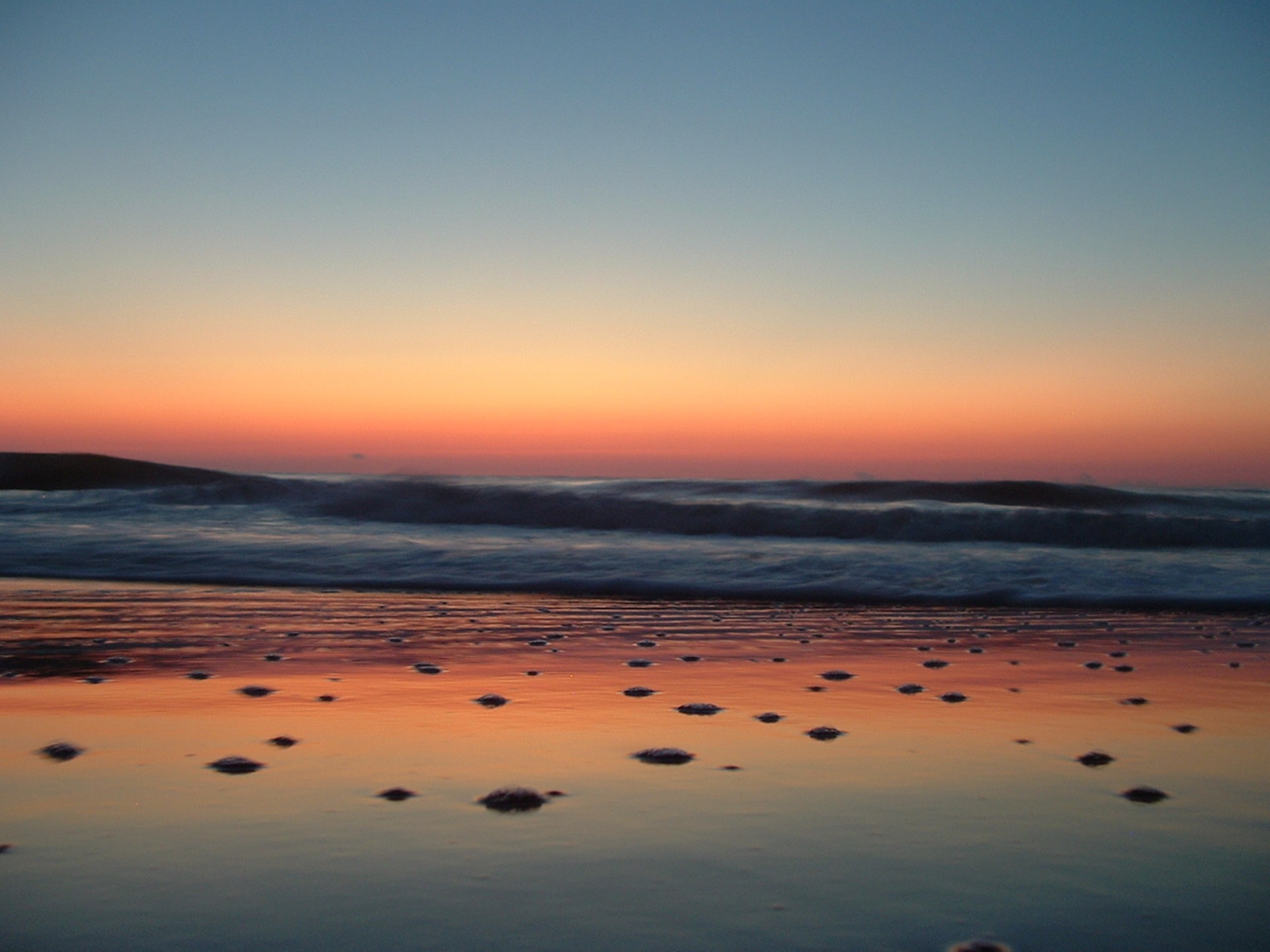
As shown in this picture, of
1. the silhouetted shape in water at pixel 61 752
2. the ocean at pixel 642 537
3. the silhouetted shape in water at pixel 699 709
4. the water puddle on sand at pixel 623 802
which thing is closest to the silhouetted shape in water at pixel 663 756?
the water puddle on sand at pixel 623 802

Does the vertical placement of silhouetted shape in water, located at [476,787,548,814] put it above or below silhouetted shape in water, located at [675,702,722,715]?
above

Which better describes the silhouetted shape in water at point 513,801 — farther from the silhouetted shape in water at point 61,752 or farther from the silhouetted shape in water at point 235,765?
the silhouetted shape in water at point 61,752

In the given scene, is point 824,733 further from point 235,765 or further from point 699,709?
point 235,765

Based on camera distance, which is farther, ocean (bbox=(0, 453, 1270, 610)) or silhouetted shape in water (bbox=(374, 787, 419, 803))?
ocean (bbox=(0, 453, 1270, 610))

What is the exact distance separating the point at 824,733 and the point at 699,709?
0.52m

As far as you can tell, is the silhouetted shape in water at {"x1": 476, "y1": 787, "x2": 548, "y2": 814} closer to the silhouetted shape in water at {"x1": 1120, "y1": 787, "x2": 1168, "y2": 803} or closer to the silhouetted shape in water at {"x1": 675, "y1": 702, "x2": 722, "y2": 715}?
the silhouetted shape in water at {"x1": 675, "y1": 702, "x2": 722, "y2": 715}

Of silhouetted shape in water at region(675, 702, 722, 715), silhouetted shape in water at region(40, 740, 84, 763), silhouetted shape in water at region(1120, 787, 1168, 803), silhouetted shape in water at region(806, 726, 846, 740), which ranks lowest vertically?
silhouetted shape in water at region(40, 740, 84, 763)

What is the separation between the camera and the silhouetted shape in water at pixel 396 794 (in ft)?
7.63

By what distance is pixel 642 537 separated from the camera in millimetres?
12508

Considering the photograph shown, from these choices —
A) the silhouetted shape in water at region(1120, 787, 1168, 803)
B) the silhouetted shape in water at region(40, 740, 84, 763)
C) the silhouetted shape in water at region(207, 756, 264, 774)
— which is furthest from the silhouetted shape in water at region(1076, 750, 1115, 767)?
the silhouetted shape in water at region(40, 740, 84, 763)

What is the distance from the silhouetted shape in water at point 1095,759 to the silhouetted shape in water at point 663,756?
1.16 meters

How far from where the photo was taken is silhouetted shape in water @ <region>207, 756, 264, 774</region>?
2.56m

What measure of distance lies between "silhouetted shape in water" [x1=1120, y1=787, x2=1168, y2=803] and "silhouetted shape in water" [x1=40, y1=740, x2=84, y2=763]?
2.90 metres

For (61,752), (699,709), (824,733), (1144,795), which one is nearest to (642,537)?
(699,709)
